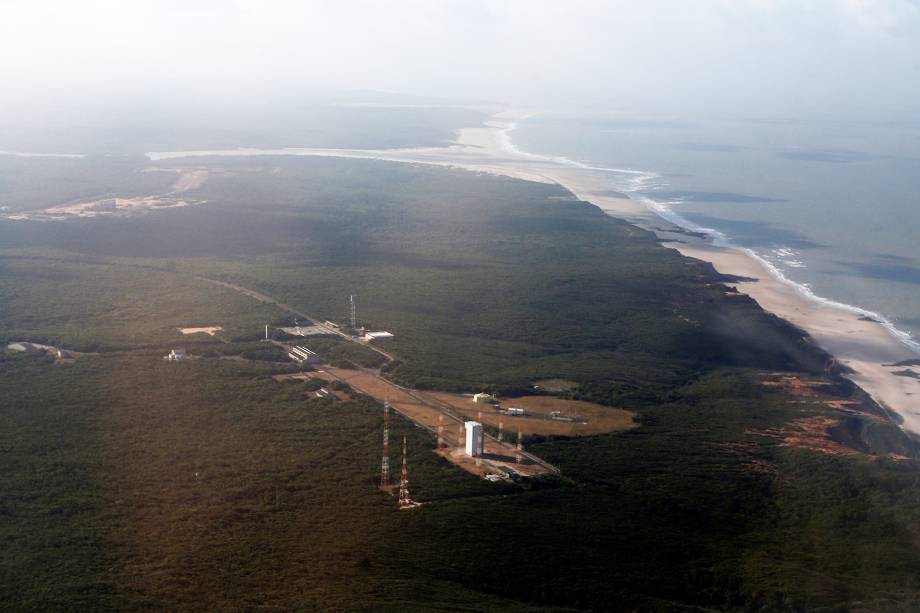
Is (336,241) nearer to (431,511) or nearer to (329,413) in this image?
(329,413)

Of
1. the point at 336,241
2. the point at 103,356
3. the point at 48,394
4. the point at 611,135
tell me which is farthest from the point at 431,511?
the point at 611,135

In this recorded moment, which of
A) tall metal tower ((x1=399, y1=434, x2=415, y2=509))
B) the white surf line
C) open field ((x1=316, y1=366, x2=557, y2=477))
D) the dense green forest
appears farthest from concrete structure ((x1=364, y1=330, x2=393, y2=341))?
the white surf line

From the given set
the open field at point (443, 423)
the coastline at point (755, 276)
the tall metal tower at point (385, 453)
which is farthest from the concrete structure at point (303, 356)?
the coastline at point (755, 276)

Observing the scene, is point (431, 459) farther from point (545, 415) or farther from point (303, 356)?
point (303, 356)

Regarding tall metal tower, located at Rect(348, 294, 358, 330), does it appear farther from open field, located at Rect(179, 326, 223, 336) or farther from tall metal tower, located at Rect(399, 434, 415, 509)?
tall metal tower, located at Rect(399, 434, 415, 509)

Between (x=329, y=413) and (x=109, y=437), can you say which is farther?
(x=329, y=413)

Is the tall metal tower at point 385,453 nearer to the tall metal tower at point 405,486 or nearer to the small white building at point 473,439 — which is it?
the tall metal tower at point 405,486
